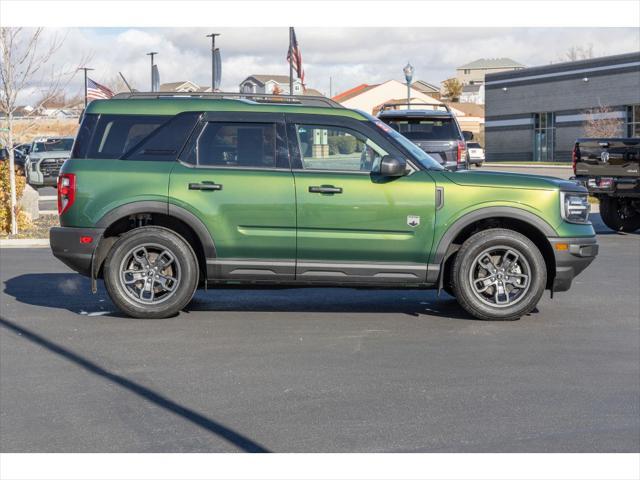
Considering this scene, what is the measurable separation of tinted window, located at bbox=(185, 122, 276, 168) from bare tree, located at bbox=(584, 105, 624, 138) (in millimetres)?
46871

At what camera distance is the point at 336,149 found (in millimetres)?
8688

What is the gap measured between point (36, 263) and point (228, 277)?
5170 millimetres

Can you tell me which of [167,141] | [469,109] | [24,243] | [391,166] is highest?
[469,109]

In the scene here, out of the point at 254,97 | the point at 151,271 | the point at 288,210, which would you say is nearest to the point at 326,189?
the point at 288,210

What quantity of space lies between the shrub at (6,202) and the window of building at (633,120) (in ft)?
149

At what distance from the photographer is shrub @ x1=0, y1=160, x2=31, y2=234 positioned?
1703cm

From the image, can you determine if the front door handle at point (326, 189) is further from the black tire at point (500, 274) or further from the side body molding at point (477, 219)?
the black tire at point (500, 274)

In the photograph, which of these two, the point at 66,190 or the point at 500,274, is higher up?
the point at 66,190

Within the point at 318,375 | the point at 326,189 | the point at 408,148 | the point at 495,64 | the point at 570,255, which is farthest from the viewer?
the point at 495,64

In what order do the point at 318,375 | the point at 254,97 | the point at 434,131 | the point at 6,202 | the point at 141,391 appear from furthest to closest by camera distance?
the point at 434,131 < the point at 6,202 < the point at 254,97 < the point at 318,375 < the point at 141,391

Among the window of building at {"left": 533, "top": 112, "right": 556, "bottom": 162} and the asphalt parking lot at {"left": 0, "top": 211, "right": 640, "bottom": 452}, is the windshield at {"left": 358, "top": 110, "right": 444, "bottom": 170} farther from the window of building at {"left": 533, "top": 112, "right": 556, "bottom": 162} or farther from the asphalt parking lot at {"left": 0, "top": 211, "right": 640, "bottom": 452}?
the window of building at {"left": 533, "top": 112, "right": 556, "bottom": 162}

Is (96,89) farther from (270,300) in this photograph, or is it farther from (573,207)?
(573,207)

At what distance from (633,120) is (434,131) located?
140ft

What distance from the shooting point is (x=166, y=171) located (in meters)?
8.53
